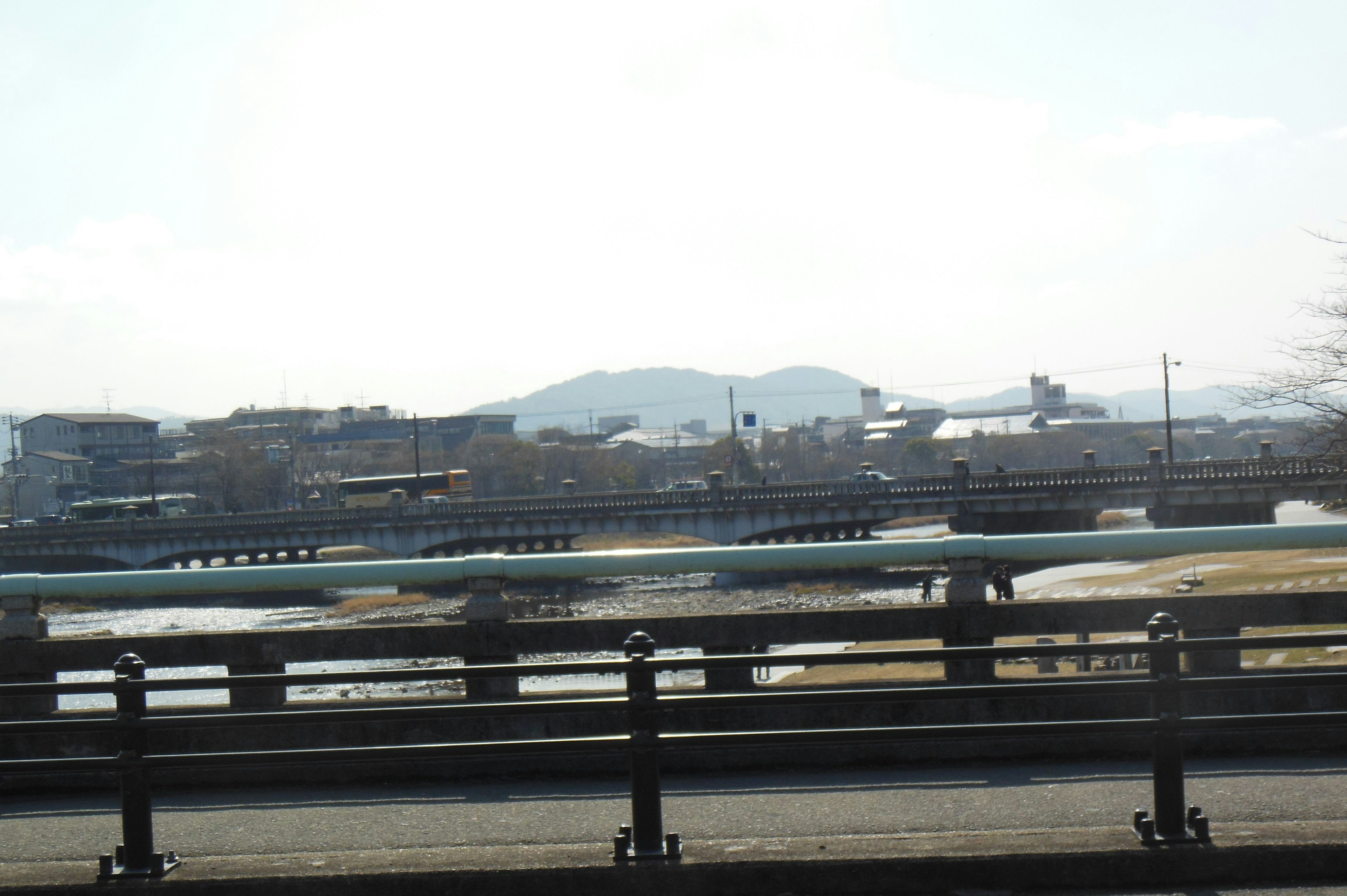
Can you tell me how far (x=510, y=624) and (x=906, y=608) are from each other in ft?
8.97

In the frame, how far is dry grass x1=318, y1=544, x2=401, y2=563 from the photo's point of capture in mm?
73250

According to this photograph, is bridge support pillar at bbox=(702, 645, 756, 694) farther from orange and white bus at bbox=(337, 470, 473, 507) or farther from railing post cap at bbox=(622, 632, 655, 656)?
orange and white bus at bbox=(337, 470, 473, 507)

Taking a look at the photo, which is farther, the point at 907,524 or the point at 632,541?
the point at 907,524

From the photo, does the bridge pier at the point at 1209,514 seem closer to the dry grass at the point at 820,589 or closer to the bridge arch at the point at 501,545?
the dry grass at the point at 820,589

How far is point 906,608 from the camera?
7605 mm

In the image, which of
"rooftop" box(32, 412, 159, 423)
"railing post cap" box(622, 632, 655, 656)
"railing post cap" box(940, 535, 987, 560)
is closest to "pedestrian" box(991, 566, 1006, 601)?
"railing post cap" box(940, 535, 987, 560)

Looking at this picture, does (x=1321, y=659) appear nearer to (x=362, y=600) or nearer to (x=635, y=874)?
(x=635, y=874)

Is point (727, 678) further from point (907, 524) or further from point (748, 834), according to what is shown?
point (907, 524)

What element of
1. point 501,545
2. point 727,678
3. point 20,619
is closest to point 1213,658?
point 727,678

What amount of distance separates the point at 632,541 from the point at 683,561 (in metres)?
72.4

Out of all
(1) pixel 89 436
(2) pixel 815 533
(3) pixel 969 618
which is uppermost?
(1) pixel 89 436

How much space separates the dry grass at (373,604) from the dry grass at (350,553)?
14.5 m

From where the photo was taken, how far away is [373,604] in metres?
52.6

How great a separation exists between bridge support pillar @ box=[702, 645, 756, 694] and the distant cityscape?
75095 mm
